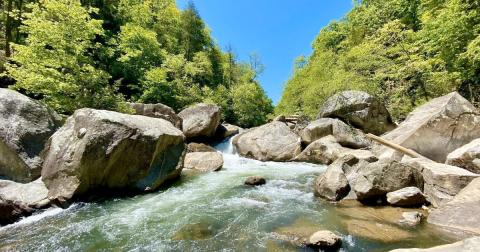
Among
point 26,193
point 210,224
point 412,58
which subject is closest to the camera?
point 210,224

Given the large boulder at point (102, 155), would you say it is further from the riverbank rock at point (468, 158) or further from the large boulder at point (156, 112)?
the riverbank rock at point (468, 158)

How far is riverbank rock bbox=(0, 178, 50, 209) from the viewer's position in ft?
28.0

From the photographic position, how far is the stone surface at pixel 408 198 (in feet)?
26.5

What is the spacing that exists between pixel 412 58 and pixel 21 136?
1945cm

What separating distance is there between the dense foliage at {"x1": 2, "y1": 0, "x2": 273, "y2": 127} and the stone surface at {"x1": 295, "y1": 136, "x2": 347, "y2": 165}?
10.2m

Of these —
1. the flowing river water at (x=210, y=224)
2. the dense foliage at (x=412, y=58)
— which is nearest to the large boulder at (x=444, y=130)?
the dense foliage at (x=412, y=58)

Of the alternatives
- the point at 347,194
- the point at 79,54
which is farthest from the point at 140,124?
the point at 347,194

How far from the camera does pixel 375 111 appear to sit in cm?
1789

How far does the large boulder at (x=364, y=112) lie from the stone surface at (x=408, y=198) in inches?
403

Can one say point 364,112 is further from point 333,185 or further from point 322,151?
point 333,185

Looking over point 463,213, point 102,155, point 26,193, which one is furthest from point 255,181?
point 26,193

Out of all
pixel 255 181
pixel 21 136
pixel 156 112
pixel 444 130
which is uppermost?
pixel 156 112

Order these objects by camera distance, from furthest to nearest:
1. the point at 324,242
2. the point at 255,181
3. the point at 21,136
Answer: the point at 255,181 < the point at 21,136 < the point at 324,242

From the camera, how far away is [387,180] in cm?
863
